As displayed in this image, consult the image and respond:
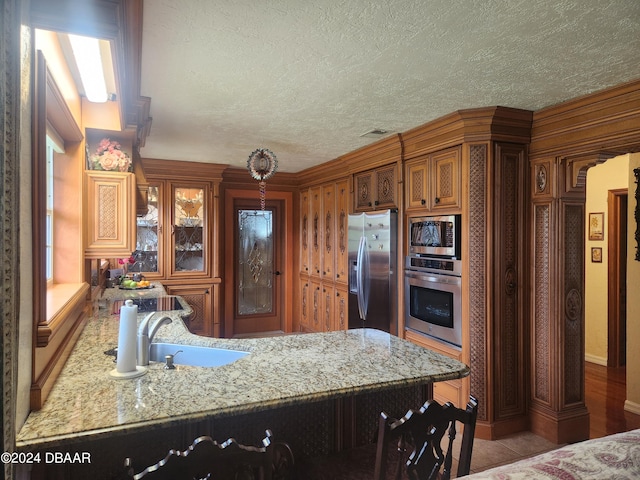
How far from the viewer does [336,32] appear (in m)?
1.85

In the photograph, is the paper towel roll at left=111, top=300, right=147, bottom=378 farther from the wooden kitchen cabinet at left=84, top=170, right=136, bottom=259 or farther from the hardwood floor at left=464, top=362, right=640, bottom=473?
the hardwood floor at left=464, top=362, right=640, bottom=473

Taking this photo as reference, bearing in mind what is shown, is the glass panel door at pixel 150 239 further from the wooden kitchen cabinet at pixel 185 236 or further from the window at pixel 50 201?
the window at pixel 50 201

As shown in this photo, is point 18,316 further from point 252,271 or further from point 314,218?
point 252,271

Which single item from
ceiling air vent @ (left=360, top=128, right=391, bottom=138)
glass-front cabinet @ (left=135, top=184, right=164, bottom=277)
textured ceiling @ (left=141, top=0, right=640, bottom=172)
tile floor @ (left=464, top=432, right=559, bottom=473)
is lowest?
tile floor @ (left=464, top=432, right=559, bottom=473)

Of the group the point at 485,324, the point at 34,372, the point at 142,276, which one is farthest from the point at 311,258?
the point at 34,372

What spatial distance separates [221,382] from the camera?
5.25 ft

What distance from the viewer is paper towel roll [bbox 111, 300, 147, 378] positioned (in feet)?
5.56

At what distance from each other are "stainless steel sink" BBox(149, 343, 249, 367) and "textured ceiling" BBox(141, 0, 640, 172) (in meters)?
1.47

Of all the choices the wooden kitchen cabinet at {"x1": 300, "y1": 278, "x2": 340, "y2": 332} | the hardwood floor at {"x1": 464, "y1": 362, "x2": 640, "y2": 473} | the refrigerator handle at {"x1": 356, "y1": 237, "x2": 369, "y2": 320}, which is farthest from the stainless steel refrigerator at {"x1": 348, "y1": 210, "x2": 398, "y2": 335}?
the hardwood floor at {"x1": 464, "y1": 362, "x2": 640, "y2": 473}

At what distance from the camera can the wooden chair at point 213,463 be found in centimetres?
91

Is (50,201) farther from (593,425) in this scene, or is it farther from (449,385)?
(593,425)

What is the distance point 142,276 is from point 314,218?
7.36 ft

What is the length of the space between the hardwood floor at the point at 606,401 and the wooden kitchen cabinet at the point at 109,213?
3533 mm

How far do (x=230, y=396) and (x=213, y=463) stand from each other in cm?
52
